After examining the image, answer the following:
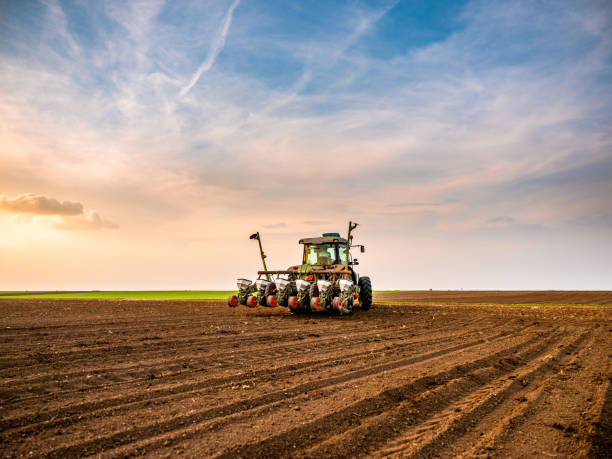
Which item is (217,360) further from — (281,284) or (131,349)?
(281,284)

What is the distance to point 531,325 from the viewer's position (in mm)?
13641

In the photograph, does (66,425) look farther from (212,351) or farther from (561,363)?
(561,363)

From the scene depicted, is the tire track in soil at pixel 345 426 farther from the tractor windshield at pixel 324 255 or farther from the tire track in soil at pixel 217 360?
the tractor windshield at pixel 324 255

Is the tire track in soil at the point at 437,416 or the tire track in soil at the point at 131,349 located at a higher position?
the tire track in soil at the point at 131,349

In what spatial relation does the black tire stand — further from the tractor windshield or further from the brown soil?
the brown soil

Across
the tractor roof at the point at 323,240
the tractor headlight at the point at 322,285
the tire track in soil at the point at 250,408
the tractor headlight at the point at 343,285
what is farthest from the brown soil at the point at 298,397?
the tractor roof at the point at 323,240

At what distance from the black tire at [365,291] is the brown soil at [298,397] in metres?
9.66

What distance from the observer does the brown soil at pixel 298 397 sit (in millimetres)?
3648

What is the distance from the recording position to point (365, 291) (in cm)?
1930

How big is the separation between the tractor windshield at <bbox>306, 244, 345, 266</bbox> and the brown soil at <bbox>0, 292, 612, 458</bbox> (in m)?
9.39

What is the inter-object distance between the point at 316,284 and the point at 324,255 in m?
3.40

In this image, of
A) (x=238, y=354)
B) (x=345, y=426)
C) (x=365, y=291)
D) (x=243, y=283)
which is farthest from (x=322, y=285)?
(x=345, y=426)

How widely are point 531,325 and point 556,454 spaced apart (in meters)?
11.6

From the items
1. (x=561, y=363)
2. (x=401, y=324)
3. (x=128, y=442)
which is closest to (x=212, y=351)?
(x=128, y=442)
